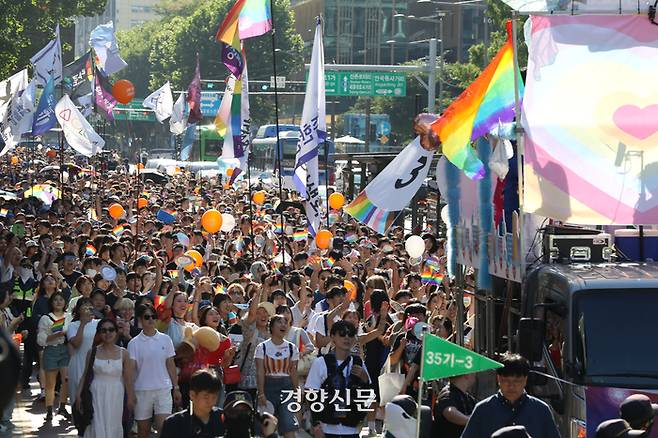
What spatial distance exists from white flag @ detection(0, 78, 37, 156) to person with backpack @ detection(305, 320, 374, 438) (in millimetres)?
18434

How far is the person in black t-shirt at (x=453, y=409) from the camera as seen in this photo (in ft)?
28.0

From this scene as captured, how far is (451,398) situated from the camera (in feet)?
28.4

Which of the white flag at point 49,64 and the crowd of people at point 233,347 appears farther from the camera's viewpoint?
the white flag at point 49,64

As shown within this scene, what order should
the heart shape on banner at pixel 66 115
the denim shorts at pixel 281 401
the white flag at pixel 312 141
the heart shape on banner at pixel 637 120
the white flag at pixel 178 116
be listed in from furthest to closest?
the white flag at pixel 178 116, the heart shape on banner at pixel 66 115, the white flag at pixel 312 141, the denim shorts at pixel 281 401, the heart shape on banner at pixel 637 120

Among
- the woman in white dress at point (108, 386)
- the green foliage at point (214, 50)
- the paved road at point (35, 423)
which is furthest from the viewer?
the green foliage at point (214, 50)

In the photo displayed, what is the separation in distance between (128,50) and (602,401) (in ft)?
476

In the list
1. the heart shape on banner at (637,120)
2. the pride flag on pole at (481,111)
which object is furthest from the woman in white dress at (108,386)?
the heart shape on banner at (637,120)

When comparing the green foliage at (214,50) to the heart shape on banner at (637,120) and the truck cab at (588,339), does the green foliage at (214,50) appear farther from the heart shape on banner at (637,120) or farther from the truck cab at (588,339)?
the truck cab at (588,339)

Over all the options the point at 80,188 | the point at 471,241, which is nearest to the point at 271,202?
the point at 80,188

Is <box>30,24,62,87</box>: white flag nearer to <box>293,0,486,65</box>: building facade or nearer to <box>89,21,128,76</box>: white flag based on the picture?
<box>89,21,128,76</box>: white flag

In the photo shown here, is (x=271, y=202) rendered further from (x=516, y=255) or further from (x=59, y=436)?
(x=516, y=255)

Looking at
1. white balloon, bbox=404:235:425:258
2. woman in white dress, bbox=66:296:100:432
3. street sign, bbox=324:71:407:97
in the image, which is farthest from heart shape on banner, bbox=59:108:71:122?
street sign, bbox=324:71:407:97

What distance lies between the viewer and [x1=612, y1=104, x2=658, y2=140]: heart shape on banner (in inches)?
377

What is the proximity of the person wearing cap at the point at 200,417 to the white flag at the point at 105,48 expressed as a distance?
98.1ft
